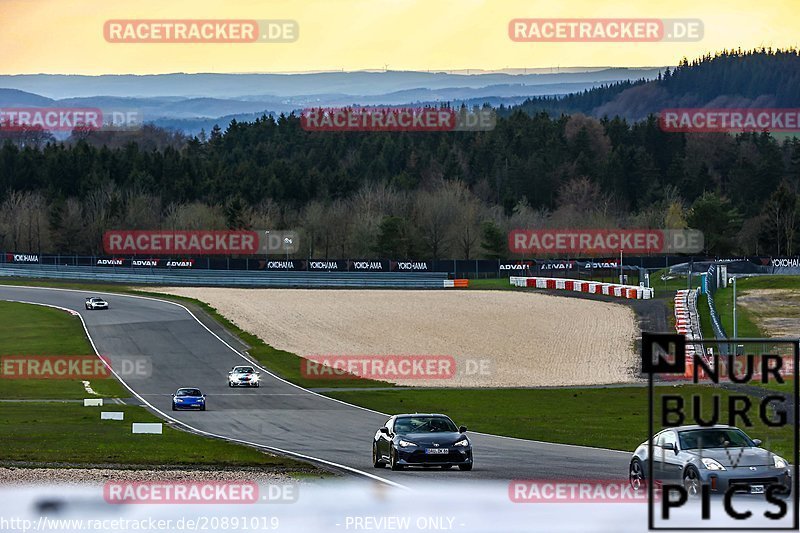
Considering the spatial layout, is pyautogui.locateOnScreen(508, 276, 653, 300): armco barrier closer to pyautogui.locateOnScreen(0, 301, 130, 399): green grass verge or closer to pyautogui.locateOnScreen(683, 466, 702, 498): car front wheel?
pyautogui.locateOnScreen(0, 301, 130, 399): green grass verge

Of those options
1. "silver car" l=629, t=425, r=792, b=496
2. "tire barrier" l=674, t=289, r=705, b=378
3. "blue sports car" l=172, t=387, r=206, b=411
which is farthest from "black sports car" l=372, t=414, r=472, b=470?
"tire barrier" l=674, t=289, r=705, b=378

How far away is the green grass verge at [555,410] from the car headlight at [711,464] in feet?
37.1

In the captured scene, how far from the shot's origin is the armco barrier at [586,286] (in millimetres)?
93238

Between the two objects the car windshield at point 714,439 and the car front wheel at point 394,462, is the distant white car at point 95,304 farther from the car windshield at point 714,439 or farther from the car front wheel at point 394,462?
the car windshield at point 714,439

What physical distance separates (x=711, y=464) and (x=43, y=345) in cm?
6366

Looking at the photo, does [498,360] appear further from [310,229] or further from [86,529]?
[310,229]

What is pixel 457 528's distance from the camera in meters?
15.8

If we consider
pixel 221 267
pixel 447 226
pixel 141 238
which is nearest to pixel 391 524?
pixel 221 267

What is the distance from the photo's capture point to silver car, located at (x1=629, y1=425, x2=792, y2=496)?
20.1m

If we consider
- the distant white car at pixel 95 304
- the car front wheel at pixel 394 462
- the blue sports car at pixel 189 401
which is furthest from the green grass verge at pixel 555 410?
the distant white car at pixel 95 304

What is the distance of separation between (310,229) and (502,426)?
125 m

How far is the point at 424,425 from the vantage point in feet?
92.5

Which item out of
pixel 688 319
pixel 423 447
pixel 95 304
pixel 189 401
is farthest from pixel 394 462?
pixel 95 304

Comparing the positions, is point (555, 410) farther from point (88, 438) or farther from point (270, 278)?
point (270, 278)
